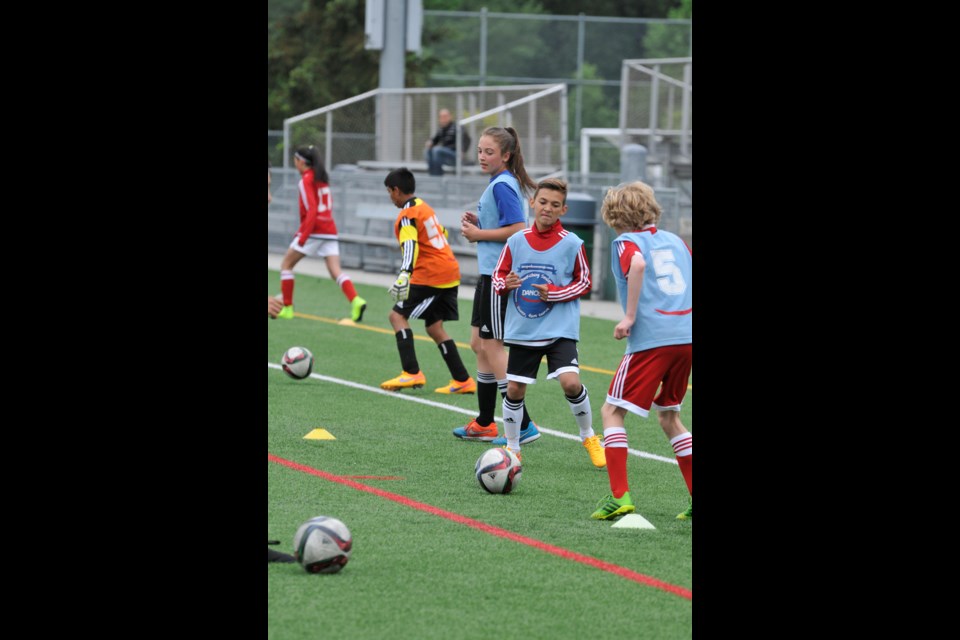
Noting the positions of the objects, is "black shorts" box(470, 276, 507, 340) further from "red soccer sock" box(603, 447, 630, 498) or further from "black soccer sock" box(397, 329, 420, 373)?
"black soccer sock" box(397, 329, 420, 373)

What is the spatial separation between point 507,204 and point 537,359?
1.36m

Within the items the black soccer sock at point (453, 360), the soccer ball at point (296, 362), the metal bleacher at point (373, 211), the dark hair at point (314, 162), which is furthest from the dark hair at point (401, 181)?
the metal bleacher at point (373, 211)

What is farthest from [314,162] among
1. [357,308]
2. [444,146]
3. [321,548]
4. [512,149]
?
[321,548]

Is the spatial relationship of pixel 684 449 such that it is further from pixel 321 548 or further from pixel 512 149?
pixel 512 149

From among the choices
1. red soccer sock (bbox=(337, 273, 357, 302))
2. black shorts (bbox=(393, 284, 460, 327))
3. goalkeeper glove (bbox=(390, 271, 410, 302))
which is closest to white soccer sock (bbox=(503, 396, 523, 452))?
goalkeeper glove (bbox=(390, 271, 410, 302))

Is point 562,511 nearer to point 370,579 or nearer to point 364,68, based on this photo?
point 370,579

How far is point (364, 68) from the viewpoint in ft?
127

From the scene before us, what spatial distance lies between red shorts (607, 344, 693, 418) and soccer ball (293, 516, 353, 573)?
5.59ft

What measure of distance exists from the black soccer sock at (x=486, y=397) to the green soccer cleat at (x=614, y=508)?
94.2 inches

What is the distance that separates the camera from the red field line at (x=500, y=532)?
19.0 feet

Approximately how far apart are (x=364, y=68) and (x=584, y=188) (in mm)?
18643

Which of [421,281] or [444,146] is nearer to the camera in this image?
[421,281]

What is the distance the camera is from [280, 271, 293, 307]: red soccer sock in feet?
53.8

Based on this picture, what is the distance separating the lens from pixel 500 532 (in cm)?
669
